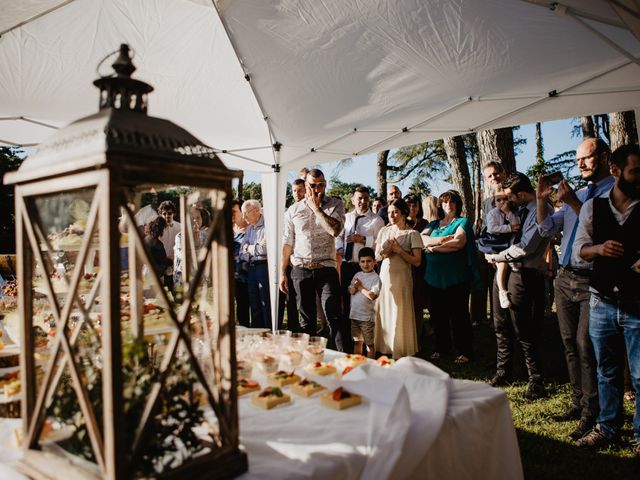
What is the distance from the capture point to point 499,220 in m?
4.23

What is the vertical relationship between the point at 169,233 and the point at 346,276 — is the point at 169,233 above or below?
above

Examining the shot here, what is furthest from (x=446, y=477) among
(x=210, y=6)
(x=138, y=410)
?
(x=210, y=6)

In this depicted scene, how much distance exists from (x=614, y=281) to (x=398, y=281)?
2.51 metres

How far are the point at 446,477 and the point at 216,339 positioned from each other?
874mm

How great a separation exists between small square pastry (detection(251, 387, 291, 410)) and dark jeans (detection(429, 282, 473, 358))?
3852mm

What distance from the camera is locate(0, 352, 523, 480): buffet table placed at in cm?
122

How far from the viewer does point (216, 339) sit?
116 centimetres

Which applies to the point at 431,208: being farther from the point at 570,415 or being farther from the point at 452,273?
the point at 570,415

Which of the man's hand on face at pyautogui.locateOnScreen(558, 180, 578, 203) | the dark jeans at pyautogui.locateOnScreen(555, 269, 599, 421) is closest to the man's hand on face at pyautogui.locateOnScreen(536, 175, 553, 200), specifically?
the man's hand on face at pyautogui.locateOnScreen(558, 180, 578, 203)

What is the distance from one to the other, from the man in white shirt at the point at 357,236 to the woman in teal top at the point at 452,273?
26.7 inches

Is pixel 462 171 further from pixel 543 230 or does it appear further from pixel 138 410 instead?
pixel 138 410

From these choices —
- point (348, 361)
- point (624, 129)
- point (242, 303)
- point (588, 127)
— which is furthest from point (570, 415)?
point (588, 127)

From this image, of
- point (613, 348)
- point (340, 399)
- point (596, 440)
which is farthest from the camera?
point (596, 440)

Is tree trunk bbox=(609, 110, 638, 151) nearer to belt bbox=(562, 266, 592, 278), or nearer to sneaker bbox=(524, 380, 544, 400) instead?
sneaker bbox=(524, 380, 544, 400)
